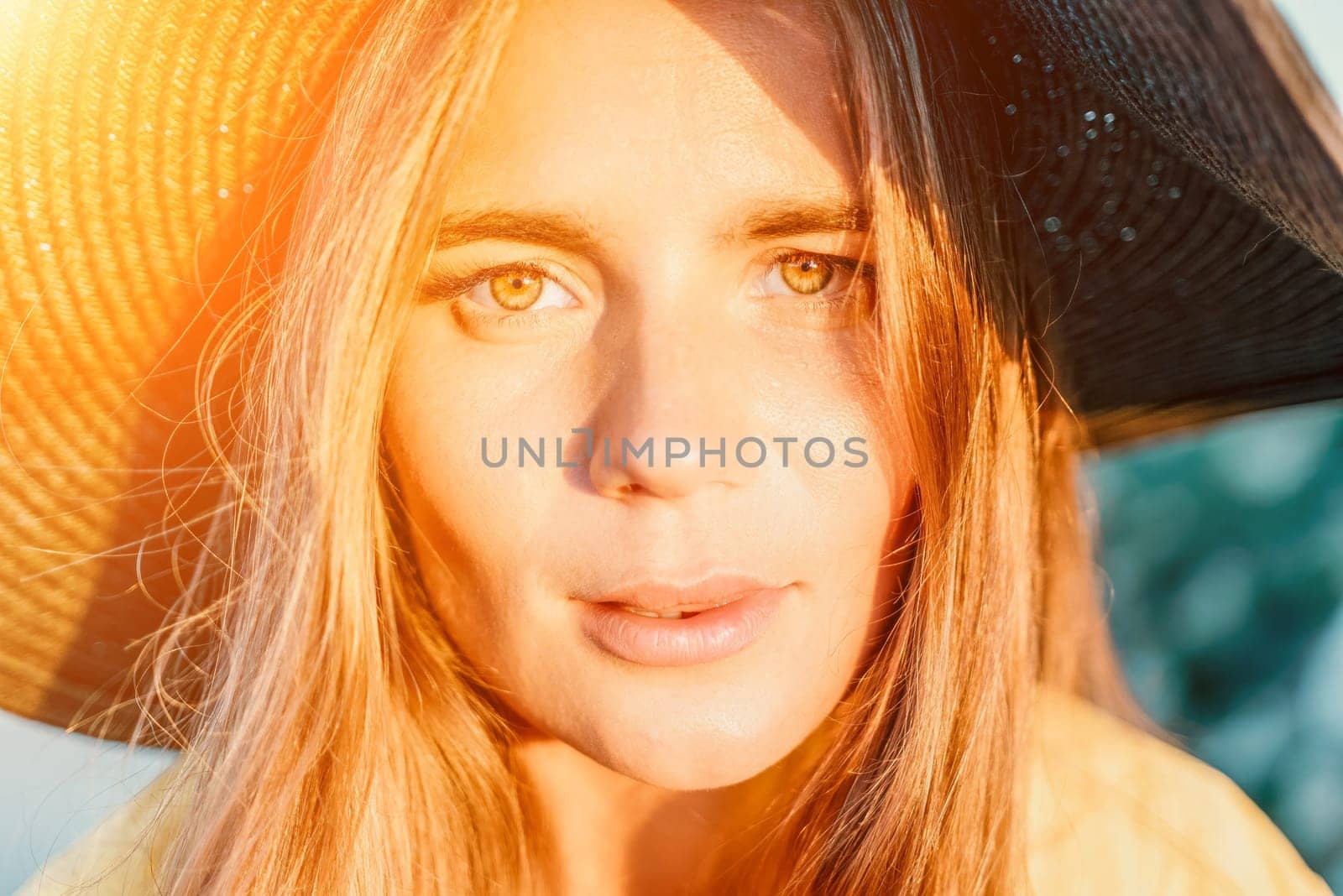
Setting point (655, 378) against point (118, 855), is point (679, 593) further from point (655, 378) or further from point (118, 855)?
point (118, 855)

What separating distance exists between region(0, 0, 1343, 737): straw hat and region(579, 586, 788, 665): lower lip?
467mm

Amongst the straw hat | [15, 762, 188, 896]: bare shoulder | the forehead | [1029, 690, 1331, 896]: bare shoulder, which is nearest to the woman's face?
the forehead

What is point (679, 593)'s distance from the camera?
0.82 metres

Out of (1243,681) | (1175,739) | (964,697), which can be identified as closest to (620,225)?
(964,697)

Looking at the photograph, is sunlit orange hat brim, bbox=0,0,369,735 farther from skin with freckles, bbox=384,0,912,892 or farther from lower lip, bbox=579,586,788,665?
lower lip, bbox=579,586,788,665

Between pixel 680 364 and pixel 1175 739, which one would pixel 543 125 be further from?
pixel 1175 739

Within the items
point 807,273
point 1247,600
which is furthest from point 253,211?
point 1247,600

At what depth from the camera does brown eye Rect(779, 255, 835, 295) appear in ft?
2.81

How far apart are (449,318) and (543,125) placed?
19 centimetres

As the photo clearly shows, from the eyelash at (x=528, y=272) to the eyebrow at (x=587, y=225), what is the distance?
0.08 ft

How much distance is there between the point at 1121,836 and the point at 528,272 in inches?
35.5

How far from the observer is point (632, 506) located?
2.65 feet

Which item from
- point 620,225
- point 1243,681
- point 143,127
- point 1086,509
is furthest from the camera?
point 1243,681

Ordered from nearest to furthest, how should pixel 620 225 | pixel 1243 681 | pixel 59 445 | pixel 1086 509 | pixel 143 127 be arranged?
pixel 620 225
pixel 143 127
pixel 59 445
pixel 1086 509
pixel 1243 681
